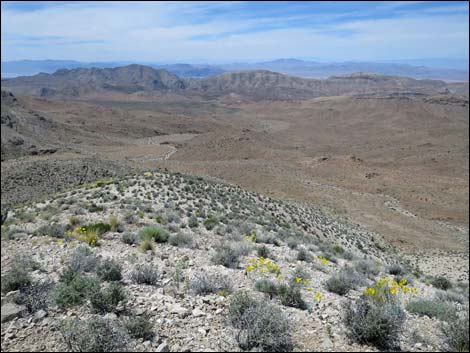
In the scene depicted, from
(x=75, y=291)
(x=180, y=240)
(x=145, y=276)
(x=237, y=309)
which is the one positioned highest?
(x=75, y=291)

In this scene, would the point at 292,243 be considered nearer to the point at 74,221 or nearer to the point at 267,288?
the point at 267,288

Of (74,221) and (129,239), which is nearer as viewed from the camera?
(129,239)

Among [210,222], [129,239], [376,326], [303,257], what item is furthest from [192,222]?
[376,326]

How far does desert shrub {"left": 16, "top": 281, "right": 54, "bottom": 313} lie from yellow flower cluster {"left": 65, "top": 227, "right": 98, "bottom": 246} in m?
2.78

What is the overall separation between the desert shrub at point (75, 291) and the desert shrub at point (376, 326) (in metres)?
3.65

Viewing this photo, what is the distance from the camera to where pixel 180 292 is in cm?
621

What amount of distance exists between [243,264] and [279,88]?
19117cm

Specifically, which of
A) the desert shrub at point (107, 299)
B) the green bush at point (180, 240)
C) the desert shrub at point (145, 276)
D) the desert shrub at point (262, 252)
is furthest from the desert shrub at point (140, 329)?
the desert shrub at point (262, 252)

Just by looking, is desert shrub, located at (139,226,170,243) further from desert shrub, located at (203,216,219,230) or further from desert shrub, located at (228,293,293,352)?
desert shrub, located at (228,293,293,352)

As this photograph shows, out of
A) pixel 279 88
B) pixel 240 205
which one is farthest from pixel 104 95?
pixel 240 205

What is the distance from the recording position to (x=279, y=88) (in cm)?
19212

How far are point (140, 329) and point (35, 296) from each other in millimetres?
1727

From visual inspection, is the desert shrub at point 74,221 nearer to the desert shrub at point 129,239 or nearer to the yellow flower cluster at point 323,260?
the desert shrub at point 129,239

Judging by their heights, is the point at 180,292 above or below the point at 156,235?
above
